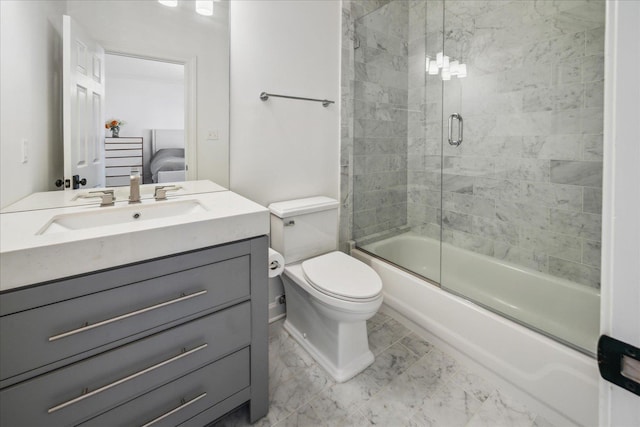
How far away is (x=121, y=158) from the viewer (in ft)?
4.85

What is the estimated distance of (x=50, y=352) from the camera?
85cm

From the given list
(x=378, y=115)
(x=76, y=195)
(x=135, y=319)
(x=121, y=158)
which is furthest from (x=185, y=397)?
(x=378, y=115)

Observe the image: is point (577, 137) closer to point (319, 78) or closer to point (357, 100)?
point (357, 100)

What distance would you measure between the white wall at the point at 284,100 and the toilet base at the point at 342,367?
0.92 m

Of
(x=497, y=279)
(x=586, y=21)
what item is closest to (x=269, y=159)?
(x=497, y=279)

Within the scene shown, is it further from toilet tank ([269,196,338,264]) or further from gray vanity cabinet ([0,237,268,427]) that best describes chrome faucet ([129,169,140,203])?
toilet tank ([269,196,338,264])

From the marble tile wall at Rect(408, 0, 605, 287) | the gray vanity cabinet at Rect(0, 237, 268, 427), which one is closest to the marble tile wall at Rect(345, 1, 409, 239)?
the marble tile wall at Rect(408, 0, 605, 287)

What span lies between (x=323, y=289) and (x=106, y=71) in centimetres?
142

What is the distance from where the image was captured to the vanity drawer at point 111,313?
812 millimetres

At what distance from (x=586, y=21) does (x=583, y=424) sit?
203cm

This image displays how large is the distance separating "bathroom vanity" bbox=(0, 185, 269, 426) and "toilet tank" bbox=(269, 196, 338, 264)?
56 cm

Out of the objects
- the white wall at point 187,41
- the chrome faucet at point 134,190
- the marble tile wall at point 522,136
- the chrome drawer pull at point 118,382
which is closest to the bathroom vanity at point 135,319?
the chrome drawer pull at point 118,382

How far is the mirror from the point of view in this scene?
1.14m

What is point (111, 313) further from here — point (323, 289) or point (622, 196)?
point (622, 196)
